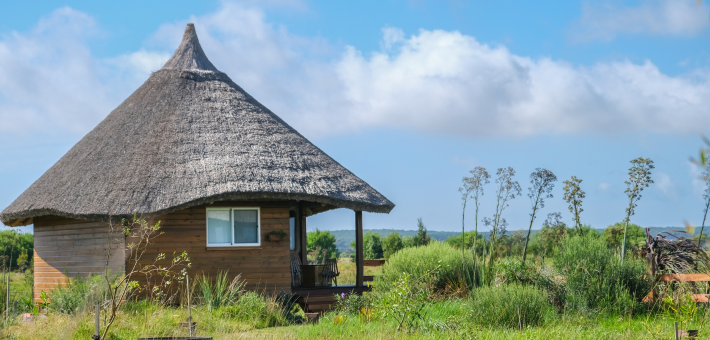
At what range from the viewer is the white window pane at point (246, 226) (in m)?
12.6

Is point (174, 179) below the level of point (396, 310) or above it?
above

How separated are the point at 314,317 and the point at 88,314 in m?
3.57

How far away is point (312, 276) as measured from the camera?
13953mm

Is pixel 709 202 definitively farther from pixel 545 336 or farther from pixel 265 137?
pixel 265 137

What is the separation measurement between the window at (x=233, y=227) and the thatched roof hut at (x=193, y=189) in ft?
0.06

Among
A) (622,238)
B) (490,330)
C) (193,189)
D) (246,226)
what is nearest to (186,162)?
(193,189)

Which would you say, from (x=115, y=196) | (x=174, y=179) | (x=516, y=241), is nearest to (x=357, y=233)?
(x=174, y=179)

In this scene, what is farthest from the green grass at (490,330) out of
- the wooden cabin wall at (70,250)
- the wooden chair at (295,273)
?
the wooden chair at (295,273)

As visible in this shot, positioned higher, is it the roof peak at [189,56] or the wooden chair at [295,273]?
the roof peak at [189,56]

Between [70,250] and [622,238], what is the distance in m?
17.4

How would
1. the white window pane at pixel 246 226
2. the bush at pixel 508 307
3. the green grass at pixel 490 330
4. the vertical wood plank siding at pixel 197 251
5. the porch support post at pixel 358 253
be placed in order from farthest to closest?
the porch support post at pixel 358 253 < the white window pane at pixel 246 226 < the vertical wood plank siding at pixel 197 251 < the bush at pixel 508 307 < the green grass at pixel 490 330

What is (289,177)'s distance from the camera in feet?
40.8

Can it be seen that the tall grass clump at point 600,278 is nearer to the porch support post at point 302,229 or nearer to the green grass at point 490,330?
the green grass at point 490,330

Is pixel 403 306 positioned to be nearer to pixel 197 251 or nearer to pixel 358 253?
pixel 358 253
